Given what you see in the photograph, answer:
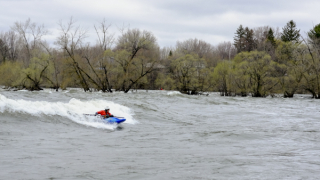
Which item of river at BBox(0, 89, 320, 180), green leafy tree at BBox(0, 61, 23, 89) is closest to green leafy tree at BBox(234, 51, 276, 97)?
river at BBox(0, 89, 320, 180)

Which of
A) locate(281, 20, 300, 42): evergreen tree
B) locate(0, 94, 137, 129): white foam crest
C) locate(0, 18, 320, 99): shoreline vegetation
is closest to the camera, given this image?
locate(0, 94, 137, 129): white foam crest

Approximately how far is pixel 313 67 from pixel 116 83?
28.8 metres

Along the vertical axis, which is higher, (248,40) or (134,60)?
(248,40)

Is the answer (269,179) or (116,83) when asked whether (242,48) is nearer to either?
(116,83)

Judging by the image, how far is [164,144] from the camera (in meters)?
10.7

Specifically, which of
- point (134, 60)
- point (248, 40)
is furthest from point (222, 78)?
point (248, 40)

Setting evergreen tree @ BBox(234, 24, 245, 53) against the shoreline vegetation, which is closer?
the shoreline vegetation

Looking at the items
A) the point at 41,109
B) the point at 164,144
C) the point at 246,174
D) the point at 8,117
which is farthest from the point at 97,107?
the point at 246,174

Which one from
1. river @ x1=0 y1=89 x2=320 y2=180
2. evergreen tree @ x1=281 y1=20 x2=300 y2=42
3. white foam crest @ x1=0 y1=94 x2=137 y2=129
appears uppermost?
evergreen tree @ x1=281 y1=20 x2=300 y2=42

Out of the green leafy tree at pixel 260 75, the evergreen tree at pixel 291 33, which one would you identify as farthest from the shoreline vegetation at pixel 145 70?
the evergreen tree at pixel 291 33

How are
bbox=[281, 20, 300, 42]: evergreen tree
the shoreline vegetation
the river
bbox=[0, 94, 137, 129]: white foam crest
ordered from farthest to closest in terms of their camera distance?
bbox=[281, 20, 300, 42]: evergreen tree → the shoreline vegetation → bbox=[0, 94, 137, 129]: white foam crest → the river

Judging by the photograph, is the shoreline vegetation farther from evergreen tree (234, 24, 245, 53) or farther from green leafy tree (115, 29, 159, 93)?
evergreen tree (234, 24, 245, 53)

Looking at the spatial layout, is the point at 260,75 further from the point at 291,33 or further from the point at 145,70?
the point at 291,33

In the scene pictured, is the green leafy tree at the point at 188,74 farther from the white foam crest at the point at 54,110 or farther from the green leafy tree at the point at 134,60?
the white foam crest at the point at 54,110
